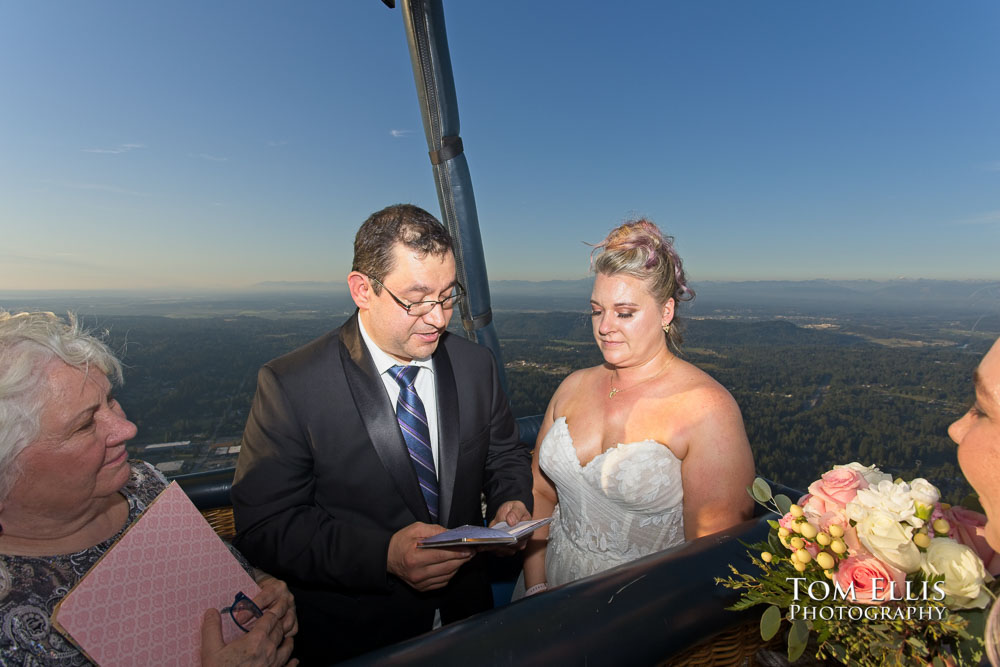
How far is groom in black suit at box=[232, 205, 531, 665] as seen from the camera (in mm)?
1689

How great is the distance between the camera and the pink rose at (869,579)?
833 millimetres

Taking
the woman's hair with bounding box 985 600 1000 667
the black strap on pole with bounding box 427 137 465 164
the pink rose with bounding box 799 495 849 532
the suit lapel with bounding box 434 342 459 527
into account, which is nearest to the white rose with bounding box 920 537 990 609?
the pink rose with bounding box 799 495 849 532

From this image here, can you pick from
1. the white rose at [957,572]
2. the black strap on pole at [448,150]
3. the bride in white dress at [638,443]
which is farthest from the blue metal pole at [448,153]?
the white rose at [957,572]

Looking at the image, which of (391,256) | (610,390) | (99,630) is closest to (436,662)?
(99,630)

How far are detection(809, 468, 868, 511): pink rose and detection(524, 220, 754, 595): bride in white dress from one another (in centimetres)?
77

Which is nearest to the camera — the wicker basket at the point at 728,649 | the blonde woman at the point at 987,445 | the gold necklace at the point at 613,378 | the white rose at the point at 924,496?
the blonde woman at the point at 987,445

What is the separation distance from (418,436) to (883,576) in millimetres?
1480

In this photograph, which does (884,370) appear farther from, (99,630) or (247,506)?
(99,630)

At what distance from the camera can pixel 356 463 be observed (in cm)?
182

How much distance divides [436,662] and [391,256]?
134 cm

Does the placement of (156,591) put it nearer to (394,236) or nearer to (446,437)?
(446,437)

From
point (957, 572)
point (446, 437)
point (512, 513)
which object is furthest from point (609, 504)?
point (957, 572)

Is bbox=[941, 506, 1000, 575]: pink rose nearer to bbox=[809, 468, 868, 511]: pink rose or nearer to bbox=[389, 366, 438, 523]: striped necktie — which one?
bbox=[809, 468, 868, 511]: pink rose

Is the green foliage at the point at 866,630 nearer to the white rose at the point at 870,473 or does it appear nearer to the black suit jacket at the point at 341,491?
the white rose at the point at 870,473
